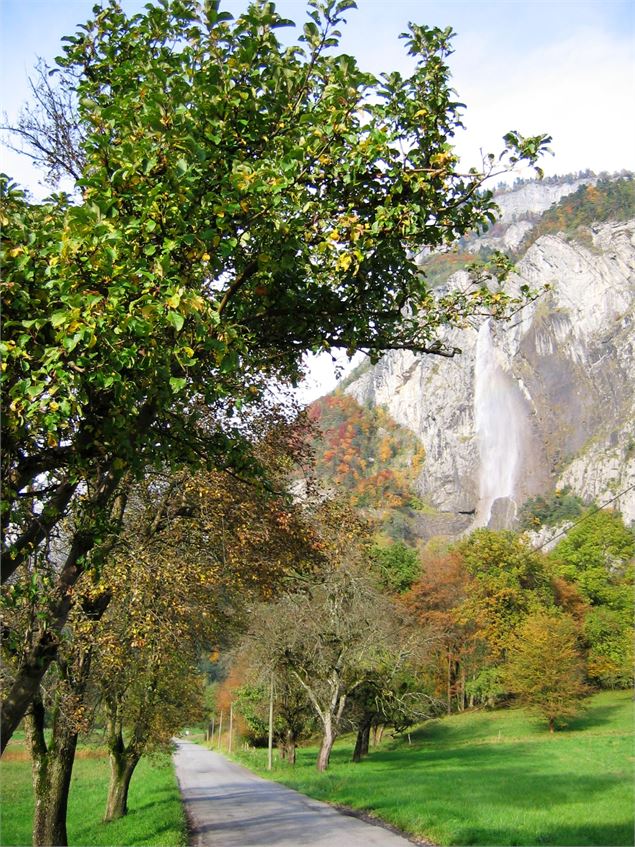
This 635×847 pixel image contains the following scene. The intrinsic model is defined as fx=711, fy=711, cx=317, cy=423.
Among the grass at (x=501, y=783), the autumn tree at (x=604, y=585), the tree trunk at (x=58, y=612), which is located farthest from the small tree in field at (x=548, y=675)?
the tree trunk at (x=58, y=612)

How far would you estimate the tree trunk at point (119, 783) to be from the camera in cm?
2231

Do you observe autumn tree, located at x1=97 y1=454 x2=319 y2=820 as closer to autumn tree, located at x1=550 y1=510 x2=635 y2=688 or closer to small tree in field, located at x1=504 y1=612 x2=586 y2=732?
small tree in field, located at x1=504 y1=612 x2=586 y2=732

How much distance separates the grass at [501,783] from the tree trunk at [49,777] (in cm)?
764

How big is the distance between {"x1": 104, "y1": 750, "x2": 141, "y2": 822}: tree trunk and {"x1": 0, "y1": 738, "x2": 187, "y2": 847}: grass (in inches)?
15.5

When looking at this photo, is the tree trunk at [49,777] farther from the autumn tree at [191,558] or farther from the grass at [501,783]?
the grass at [501,783]

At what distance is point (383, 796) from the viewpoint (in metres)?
21.9

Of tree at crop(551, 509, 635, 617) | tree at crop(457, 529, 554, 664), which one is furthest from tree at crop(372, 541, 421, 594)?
tree at crop(551, 509, 635, 617)

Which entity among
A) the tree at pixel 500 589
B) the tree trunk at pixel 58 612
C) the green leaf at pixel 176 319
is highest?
the tree at pixel 500 589

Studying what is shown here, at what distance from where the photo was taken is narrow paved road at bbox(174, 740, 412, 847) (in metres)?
15.7

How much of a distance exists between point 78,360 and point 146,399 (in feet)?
3.56

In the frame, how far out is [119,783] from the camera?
23031mm

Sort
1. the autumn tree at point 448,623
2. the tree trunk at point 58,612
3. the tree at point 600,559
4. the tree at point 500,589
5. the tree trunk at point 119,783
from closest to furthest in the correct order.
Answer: the tree trunk at point 58,612 < the tree trunk at point 119,783 < the autumn tree at point 448,623 < the tree at point 500,589 < the tree at point 600,559

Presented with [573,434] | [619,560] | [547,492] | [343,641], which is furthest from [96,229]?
[573,434]

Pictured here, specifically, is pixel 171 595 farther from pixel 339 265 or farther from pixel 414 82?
pixel 414 82
